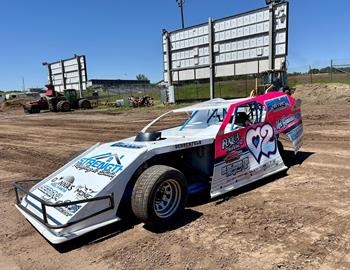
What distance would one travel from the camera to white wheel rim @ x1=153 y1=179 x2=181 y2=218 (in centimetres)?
392

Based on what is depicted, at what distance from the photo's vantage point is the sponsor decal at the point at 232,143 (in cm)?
470

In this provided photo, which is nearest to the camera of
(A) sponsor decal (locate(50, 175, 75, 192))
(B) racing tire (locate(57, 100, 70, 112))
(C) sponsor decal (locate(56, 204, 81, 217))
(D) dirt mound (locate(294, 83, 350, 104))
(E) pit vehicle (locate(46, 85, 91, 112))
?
(C) sponsor decal (locate(56, 204, 81, 217))

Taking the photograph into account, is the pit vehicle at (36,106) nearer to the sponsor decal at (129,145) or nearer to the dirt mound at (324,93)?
the dirt mound at (324,93)

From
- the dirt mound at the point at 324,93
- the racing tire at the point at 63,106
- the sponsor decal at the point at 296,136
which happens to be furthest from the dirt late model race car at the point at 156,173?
the racing tire at the point at 63,106

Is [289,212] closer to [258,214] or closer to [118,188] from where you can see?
[258,214]

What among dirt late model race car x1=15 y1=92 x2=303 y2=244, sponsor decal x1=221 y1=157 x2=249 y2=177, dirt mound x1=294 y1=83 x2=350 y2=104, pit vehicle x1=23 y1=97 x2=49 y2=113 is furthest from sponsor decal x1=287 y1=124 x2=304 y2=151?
pit vehicle x1=23 y1=97 x2=49 y2=113

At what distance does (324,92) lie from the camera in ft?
75.0

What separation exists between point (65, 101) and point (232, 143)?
98.0ft

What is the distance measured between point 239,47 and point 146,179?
23.2 m

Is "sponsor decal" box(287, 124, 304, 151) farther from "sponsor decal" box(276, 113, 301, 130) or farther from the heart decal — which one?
the heart decal

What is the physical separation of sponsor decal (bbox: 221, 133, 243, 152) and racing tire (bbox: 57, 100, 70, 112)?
29.2m

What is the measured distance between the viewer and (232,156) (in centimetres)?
475

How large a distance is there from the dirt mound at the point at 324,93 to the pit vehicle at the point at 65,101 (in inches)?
807

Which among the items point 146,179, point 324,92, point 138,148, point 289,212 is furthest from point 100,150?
point 324,92
